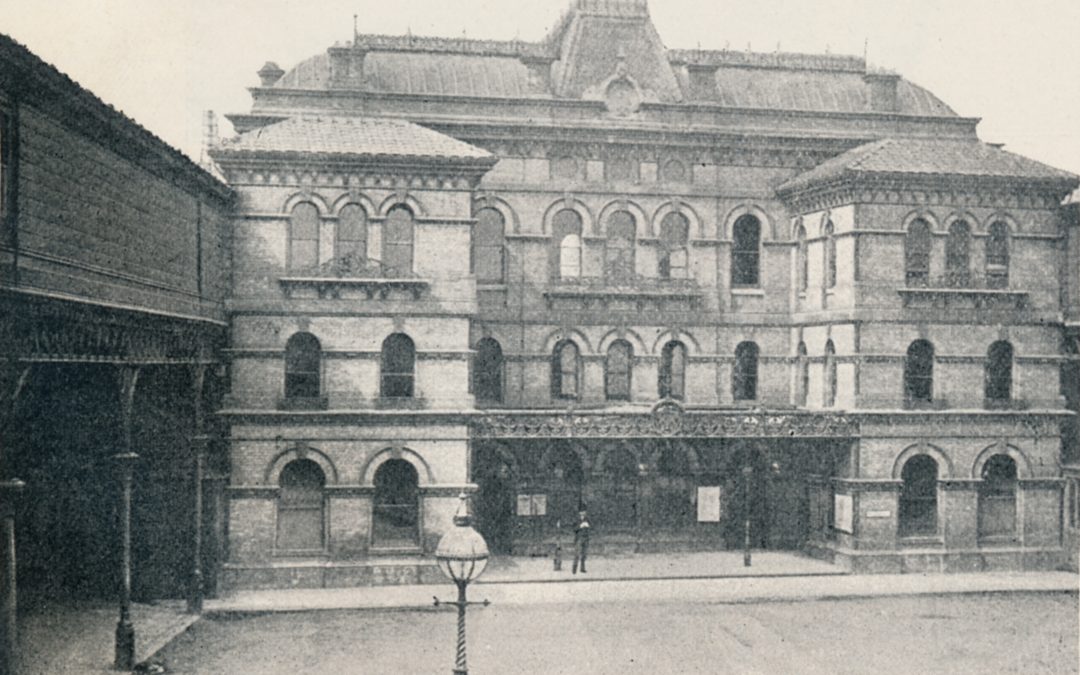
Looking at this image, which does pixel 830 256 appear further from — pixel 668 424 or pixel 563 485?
pixel 563 485

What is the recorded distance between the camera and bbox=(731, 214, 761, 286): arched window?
3266 cm

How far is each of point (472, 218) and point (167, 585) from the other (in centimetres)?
1089

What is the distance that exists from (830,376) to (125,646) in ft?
62.3

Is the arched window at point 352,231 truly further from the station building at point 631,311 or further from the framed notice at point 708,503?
the framed notice at point 708,503

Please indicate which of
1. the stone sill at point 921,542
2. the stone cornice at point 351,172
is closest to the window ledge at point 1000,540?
the stone sill at point 921,542

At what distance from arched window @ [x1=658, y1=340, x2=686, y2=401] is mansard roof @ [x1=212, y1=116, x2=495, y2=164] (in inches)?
322

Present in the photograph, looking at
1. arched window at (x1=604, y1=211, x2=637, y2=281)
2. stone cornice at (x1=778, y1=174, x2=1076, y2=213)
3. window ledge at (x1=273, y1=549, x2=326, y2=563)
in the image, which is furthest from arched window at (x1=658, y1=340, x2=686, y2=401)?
window ledge at (x1=273, y1=549, x2=326, y2=563)

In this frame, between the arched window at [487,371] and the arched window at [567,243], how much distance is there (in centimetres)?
281

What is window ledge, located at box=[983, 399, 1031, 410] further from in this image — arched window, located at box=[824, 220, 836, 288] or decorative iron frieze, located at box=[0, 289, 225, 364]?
decorative iron frieze, located at box=[0, 289, 225, 364]

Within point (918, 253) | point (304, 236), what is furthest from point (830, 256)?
point (304, 236)

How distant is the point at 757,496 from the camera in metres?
32.1

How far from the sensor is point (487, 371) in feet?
103

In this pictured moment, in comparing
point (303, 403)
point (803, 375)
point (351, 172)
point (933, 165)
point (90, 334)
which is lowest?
point (303, 403)

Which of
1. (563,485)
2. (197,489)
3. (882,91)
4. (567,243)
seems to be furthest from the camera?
(882,91)
